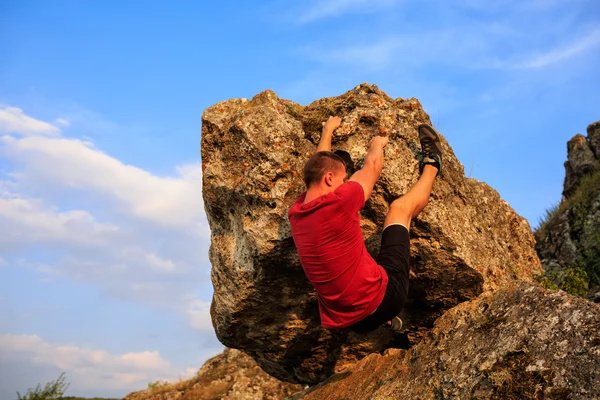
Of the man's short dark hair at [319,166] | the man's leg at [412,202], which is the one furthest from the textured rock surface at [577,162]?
the man's short dark hair at [319,166]

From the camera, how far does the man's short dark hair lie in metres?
6.06

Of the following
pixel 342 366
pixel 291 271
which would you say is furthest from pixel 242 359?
pixel 291 271

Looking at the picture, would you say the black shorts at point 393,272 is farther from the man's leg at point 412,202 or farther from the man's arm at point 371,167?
the man's arm at point 371,167

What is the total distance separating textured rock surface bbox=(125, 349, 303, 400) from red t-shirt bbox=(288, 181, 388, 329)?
8.84 metres

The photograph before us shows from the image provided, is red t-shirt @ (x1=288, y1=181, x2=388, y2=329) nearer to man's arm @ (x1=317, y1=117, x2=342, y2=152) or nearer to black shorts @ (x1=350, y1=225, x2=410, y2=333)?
black shorts @ (x1=350, y1=225, x2=410, y2=333)

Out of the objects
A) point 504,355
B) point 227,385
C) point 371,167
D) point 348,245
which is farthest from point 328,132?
point 227,385

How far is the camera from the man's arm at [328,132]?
6.85 m

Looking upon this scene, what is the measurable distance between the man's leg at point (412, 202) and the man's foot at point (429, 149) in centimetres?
8

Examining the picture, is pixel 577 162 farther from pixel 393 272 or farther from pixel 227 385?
pixel 393 272

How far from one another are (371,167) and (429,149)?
1.12 meters

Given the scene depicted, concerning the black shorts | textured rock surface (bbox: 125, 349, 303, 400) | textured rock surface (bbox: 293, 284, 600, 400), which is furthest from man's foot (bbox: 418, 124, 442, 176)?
textured rock surface (bbox: 125, 349, 303, 400)

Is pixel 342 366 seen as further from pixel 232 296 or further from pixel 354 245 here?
pixel 354 245

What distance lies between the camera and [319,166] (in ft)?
20.0

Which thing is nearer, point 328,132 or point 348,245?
point 348,245
